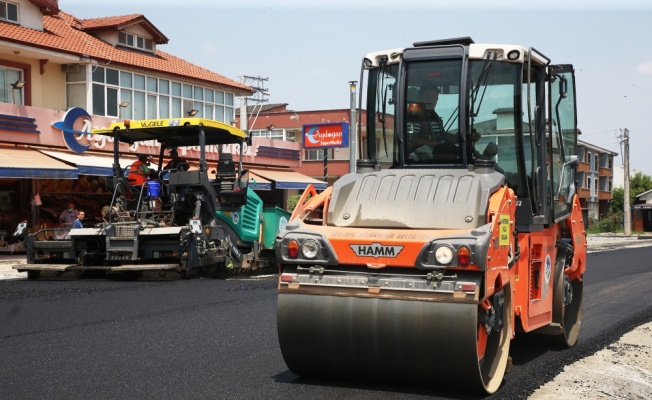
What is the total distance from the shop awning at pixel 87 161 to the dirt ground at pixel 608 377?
16.6 meters

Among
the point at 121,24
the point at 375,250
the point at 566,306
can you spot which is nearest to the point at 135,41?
the point at 121,24

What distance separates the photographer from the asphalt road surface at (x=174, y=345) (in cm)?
622

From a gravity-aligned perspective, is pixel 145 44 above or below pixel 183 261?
above

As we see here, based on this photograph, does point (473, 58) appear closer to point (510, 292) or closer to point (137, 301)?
point (510, 292)

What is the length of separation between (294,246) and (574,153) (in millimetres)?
3514

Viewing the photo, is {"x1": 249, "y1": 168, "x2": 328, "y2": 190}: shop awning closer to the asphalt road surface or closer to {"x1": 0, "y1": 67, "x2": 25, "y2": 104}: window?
{"x1": 0, "y1": 67, "x2": 25, "y2": 104}: window

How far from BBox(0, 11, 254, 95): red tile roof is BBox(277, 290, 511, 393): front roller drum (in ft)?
66.3

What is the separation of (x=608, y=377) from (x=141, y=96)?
24.4 meters

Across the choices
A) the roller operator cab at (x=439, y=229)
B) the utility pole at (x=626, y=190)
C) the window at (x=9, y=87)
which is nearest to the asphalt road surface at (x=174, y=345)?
the roller operator cab at (x=439, y=229)

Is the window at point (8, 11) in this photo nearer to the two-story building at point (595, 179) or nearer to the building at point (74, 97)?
the building at point (74, 97)

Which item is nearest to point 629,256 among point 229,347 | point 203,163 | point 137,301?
point 203,163

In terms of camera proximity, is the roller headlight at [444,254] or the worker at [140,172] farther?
the worker at [140,172]

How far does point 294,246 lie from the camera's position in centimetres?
614

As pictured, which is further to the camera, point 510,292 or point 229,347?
point 229,347
